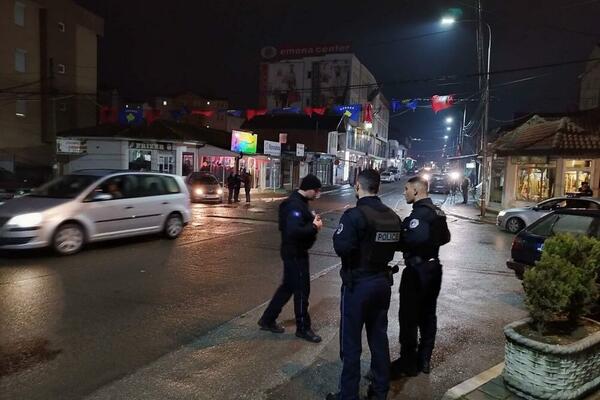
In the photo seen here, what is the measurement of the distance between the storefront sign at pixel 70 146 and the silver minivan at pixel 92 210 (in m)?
18.0

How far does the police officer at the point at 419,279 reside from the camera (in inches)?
164

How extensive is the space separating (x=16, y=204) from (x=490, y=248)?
1120 centimetres

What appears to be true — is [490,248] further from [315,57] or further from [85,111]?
[315,57]

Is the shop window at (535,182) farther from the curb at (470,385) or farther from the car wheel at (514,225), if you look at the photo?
the curb at (470,385)

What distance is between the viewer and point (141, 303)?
247 inches

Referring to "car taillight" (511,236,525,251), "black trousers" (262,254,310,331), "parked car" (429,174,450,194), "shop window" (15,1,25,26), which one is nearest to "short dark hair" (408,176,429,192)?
"black trousers" (262,254,310,331)

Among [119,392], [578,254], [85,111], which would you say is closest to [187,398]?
[119,392]

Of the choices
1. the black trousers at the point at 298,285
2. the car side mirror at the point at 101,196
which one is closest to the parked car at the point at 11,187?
the car side mirror at the point at 101,196

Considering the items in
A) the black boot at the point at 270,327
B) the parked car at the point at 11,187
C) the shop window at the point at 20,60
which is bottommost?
the black boot at the point at 270,327

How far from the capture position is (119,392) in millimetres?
3811

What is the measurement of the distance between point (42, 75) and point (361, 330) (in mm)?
38261

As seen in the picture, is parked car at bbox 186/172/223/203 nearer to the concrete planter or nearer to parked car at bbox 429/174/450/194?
the concrete planter

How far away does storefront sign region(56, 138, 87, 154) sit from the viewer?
26.8 meters

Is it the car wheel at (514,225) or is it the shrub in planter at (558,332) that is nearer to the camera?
the shrub in planter at (558,332)
